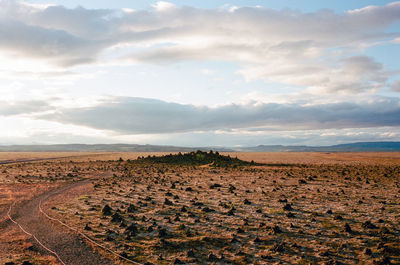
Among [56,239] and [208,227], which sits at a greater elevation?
[208,227]

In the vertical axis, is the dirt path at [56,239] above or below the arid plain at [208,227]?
below

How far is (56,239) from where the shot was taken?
18.2 metres

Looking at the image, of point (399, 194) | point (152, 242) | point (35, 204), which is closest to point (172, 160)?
point (35, 204)

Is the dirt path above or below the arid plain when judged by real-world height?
below

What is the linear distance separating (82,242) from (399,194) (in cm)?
2912

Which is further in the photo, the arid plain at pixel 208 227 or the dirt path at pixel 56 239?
the dirt path at pixel 56 239

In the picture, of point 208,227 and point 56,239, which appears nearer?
point 56,239

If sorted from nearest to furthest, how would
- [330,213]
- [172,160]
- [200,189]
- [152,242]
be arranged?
[152,242] → [330,213] → [200,189] → [172,160]

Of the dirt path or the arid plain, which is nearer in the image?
the arid plain

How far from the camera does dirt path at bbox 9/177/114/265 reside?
15.1 metres

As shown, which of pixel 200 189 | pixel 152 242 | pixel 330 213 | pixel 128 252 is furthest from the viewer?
pixel 200 189

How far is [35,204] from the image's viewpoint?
28938mm

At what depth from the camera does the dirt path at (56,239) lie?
15127mm

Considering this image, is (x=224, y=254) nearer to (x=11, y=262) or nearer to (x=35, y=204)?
(x=11, y=262)
